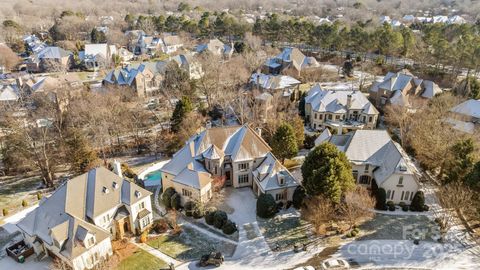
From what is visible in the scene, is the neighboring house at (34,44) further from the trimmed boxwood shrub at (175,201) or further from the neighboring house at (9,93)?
the trimmed boxwood shrub at (175,201)

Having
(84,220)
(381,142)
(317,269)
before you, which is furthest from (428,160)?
(84,220)

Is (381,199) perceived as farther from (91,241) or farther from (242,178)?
(91,241)

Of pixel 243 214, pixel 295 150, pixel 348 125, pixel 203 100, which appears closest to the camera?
pixel 243 214

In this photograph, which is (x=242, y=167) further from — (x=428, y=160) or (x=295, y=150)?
(x=428, y=160)

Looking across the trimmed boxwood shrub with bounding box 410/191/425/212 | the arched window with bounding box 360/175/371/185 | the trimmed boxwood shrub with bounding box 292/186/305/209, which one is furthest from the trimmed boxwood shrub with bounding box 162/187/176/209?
the trimmed boxwood shrub with bounding box 410/191/425/212

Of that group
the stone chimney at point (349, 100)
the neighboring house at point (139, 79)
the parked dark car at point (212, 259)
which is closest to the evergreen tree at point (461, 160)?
the stone chimney at point (349, 100)

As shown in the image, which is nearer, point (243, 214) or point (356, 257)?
point (356, 257)

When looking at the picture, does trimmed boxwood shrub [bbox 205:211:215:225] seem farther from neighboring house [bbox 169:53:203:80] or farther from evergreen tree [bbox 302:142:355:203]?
neighboring house [bbox 169:53:203:80]
